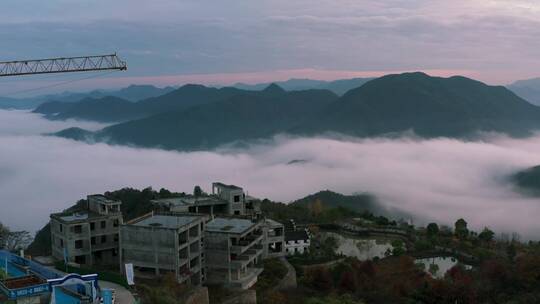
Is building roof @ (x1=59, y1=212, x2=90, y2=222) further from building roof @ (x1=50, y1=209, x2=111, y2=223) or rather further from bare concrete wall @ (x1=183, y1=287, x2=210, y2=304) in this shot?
bare concrete wall @ (x1=183, y1=287, x2=210, y2=304)

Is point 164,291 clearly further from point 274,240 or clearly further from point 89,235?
point 274,240

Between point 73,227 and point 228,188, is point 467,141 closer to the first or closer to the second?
point 228,188

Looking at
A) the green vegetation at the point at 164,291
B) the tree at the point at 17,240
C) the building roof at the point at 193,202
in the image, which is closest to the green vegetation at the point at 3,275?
the green vegetation at the point at 164,291

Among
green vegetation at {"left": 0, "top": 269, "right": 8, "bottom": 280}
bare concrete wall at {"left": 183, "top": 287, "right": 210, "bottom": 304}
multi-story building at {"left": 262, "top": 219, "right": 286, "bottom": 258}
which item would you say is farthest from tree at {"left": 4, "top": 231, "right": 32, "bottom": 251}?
bare concrete wall at {"left": 183, "top": 287, "right": 210, "bottom": 304}

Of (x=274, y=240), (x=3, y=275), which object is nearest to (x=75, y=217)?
(x=3, y=275)

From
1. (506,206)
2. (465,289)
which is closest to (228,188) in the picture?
(465,289)

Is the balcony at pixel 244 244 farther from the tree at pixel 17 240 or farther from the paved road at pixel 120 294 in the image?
the tree at pixel 17 240
